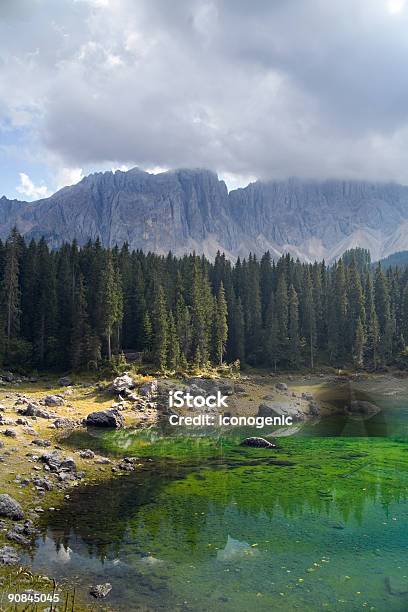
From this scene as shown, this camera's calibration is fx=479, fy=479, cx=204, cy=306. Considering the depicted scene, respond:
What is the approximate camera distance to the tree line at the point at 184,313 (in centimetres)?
8462

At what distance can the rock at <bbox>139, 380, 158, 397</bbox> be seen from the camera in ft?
212

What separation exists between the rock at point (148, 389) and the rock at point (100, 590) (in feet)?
153

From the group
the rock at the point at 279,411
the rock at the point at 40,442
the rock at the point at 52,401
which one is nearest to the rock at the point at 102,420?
the rock at the point at 52,401

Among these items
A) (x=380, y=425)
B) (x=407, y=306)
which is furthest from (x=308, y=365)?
(x=380, y=425)

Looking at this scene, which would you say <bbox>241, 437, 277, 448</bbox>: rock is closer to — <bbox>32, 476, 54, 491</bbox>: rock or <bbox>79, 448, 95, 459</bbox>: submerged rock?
<bbox>79, 448, 95, 459</bbox>: submerged rock

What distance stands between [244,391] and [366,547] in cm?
5265

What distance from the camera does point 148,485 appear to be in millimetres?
30859

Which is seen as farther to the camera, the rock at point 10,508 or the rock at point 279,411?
the rock at point 279,411

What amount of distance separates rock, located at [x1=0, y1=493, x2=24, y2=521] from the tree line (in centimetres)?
5579

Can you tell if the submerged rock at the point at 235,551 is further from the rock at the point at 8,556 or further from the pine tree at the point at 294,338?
the pine tree at the point at 294,338

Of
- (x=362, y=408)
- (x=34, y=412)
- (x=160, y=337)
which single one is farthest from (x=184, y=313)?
(x=34, y=412)

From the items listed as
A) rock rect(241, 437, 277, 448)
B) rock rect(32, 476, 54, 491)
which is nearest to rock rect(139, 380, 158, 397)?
rock rect(241, 437, 277, 448)

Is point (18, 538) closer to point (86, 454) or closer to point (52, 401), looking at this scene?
Result: point (86, 454)

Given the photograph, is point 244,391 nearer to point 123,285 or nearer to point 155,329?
point 155,329
